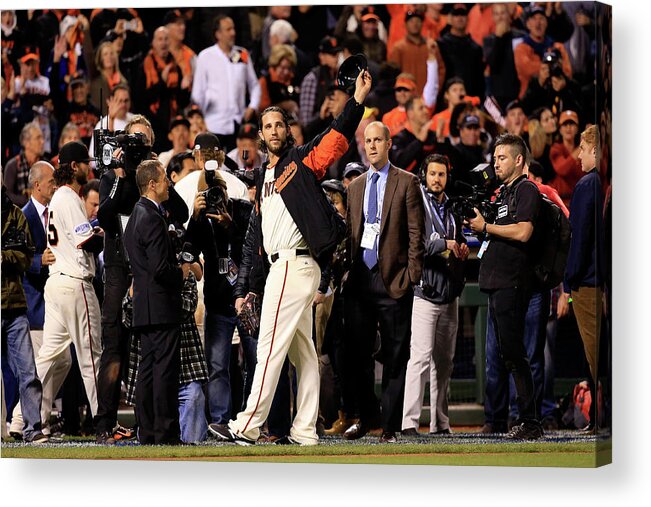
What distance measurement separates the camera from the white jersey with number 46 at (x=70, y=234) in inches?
406

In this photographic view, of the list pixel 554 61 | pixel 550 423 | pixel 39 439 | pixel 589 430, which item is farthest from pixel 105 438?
pixel 554 61

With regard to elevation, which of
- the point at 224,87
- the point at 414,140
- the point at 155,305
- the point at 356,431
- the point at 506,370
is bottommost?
the point at 356,431

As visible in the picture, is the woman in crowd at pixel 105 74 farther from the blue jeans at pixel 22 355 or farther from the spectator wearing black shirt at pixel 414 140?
the spectator wearing black shirt at pixel 414 140

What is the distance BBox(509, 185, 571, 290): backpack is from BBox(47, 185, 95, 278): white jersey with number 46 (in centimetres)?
285

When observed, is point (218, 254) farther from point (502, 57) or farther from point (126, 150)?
point (502, 57)

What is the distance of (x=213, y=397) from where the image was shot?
33.0 ft

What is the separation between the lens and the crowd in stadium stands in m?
9.62

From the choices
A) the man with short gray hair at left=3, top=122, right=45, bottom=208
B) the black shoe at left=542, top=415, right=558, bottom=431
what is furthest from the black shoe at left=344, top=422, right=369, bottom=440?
the man with short gray hair at left=3, top=122, right=45, bottom=208

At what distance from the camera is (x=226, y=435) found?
391 inches

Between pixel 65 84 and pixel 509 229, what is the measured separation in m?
3.15

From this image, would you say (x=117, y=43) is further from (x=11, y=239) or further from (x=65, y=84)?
(x=11, y=239)

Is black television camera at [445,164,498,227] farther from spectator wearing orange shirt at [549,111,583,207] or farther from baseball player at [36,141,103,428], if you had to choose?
baseball player at [36,141,103,428]

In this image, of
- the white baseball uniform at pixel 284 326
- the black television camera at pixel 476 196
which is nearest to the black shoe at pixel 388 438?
the white baseball uniform at pixel 284 326

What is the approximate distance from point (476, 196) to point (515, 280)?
60 cm
